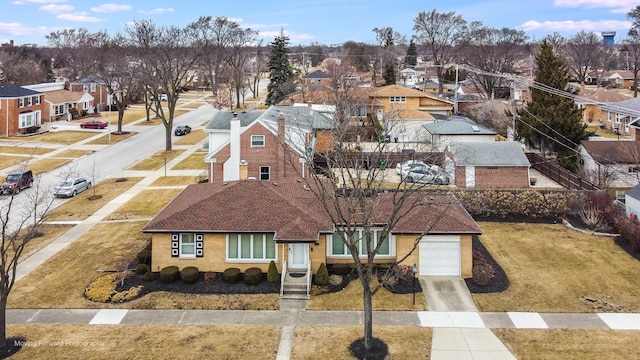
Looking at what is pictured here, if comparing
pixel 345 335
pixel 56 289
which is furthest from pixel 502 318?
pixel 56 289

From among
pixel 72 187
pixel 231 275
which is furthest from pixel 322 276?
pixel 72 187

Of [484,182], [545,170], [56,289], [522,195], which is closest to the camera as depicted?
[56,289]

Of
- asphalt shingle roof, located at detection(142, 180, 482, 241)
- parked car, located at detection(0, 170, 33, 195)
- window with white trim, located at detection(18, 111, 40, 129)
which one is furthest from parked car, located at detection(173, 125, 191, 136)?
asphalt shingle roof, located at detection(142, 180, 482, 241)

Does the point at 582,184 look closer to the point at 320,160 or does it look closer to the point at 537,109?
the point at 537,109

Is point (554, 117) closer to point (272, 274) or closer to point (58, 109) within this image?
point (272, 274)

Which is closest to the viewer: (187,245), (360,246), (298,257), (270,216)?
(298,257)

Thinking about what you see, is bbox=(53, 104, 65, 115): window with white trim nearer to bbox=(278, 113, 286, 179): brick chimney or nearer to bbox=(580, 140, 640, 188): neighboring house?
bbox=(278, 113, 286, 179): brick chimney

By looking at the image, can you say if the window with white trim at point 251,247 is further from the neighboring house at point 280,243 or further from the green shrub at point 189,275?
the green shrub at point 189,275
